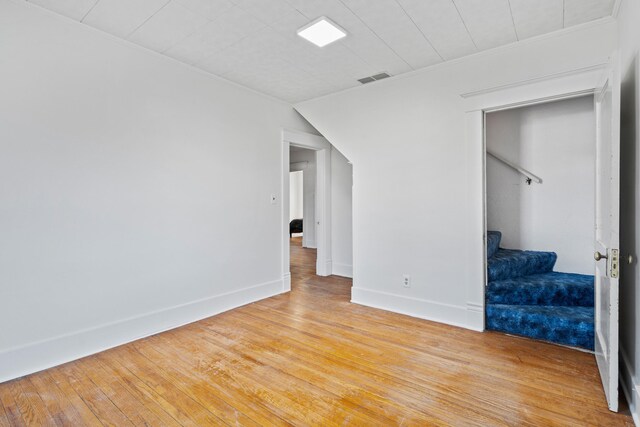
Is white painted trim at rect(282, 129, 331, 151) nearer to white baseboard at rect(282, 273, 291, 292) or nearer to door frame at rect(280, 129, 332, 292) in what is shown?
door frame at rect(280, 129, 332, 292)

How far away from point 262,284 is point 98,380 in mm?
2017

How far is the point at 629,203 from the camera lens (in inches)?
81.1

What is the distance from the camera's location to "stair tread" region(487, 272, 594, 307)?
2.90m

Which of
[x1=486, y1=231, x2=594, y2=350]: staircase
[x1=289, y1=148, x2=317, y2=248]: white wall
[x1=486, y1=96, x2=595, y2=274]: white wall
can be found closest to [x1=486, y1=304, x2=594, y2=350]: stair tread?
[x1=486, y1=231, x2=594, y2=350]: staircase

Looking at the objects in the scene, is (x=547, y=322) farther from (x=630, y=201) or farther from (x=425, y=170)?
(x=425, y=170)

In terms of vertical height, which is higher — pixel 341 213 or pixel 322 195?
pixel 322 195

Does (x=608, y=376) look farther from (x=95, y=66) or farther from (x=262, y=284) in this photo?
(x=95, y=66)

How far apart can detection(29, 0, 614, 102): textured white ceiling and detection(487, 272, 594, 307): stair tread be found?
2.19m

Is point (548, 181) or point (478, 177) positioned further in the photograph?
point (548, 181)

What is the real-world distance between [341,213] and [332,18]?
3.13m

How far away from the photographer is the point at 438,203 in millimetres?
3225

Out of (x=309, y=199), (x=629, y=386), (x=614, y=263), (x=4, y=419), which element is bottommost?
(x=4, y=419)

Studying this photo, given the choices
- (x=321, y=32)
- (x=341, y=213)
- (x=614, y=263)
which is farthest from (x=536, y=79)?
(x=341, y=213)

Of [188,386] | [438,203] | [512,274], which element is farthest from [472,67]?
[188,386]
